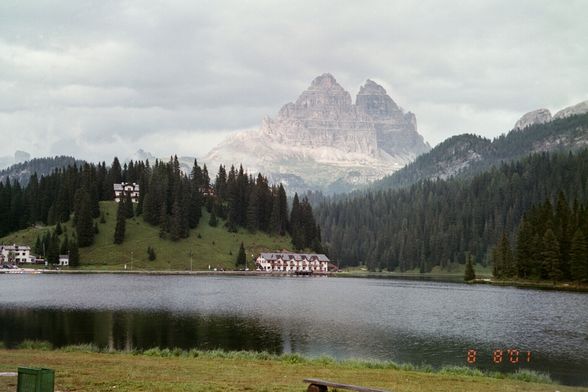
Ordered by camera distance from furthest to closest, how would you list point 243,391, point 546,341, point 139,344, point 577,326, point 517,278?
point 517,278, point 577,326, point 546,341, point 139,344, point 243,391

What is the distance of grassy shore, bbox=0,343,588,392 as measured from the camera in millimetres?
29891

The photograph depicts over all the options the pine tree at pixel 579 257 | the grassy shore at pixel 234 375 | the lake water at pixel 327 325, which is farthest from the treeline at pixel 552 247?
the grassy shore at pixel 234 375

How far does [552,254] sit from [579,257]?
7995 millimetres

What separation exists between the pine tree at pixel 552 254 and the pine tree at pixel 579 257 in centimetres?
461

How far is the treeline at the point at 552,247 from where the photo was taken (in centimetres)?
15175

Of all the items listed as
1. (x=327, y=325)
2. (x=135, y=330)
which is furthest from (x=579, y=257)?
(x=135, y=330)

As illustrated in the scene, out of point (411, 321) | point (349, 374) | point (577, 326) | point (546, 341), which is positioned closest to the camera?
point (349, 374)

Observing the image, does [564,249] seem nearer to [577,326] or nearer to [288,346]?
[577,326]

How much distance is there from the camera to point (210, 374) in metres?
35.5

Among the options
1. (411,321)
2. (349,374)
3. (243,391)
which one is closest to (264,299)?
(411,321)

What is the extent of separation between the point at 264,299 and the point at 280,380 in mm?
85810
